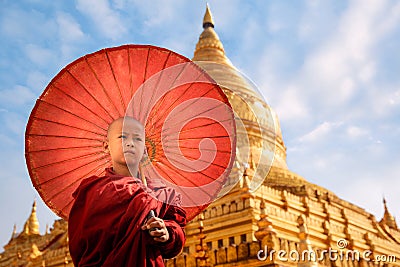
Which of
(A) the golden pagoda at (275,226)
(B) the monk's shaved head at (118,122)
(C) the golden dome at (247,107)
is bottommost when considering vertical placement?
(B) the monk's shaved head at (118,122)

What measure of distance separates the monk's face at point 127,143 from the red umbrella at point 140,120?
219 mm

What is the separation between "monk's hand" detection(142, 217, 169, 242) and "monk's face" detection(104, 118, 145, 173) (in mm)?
661

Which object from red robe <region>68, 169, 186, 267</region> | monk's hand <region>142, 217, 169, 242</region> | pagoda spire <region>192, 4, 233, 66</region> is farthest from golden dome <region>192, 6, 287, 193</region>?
monk's hand <region>142, 217, 169, 242</region>

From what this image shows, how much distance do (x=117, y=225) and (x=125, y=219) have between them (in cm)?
7

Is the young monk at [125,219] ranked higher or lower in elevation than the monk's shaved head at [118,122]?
lower

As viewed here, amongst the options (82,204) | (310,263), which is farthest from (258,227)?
(82,204)

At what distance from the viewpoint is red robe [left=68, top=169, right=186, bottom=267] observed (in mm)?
3252

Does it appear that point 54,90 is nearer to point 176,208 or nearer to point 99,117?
point 99,117

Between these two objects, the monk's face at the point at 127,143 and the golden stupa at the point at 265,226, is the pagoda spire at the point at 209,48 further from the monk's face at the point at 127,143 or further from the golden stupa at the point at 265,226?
the monk's face at the point at 127,143

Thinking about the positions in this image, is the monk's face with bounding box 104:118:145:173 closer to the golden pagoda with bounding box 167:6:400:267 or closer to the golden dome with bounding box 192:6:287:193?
the golden pagoda with bounding box 167:6:400:267

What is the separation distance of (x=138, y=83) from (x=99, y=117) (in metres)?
0.47

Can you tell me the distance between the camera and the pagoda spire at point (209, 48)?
2814 cm

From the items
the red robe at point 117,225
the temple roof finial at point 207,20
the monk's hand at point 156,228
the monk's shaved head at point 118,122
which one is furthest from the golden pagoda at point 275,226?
the temple roof finial at point 207,20

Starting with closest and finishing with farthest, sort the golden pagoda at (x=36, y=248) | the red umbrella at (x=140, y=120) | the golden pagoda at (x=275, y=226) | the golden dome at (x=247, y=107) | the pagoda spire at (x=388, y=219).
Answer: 1. the red umbrella at (x=140, y=120)
2. the golden pagoda at (x=275, y=226)
3. the golden pagoda at (x=36, y=248)
4. the golden dome at (x=247, y=107)
5. the pagoda spire at (x=388, y=219)
